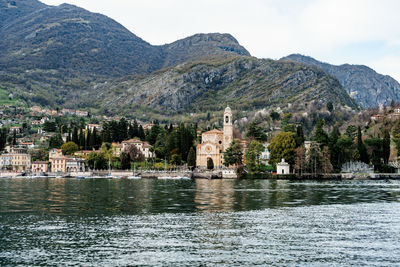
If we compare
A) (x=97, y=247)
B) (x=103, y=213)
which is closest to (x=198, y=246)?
(x=97, y=247)

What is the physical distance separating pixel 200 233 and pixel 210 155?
102290mm

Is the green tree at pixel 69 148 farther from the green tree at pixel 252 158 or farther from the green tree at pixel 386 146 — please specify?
the green tree at pixel 386 146

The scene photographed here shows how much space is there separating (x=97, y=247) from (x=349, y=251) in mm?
13985

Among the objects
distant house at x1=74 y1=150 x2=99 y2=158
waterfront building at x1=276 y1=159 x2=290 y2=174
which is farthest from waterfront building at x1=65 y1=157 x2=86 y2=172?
waterfront building at x1=276 y1=159 x2=290 y2=174

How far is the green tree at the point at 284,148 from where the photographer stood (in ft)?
373

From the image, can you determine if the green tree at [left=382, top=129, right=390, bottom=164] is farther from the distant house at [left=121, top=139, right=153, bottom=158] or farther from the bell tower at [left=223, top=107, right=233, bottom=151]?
the distant house at [left=121, top=139, right=153, bottom=158]

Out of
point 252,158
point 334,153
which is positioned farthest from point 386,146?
point 252,158

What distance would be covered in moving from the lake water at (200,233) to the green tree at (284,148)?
62187 mm

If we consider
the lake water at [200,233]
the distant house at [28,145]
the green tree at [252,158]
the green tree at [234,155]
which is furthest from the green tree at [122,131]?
the lake water at [200,233]

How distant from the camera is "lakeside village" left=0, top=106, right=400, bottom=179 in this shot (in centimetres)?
11394

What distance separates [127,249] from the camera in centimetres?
2769

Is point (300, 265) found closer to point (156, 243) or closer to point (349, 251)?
point (349, 251)

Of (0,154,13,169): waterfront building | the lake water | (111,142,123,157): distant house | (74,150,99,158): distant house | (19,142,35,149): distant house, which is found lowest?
the lake water

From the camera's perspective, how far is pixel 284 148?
114 metres
